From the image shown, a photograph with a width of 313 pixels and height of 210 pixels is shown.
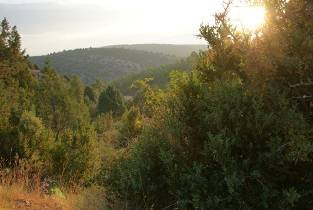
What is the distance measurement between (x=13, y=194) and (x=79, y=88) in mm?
53926

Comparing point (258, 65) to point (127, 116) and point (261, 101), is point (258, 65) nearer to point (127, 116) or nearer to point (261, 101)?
point (261, 101)

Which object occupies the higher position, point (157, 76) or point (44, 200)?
point (44, 200)

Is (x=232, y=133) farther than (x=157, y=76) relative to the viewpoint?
No

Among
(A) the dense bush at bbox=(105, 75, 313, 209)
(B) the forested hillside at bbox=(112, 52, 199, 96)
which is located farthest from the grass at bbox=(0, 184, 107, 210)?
(B) the forested hillside at bbox=(112, 52, 199, 96)

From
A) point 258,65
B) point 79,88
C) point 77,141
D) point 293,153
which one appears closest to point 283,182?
point 293,153

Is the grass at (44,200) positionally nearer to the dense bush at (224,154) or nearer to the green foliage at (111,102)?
the dense bush at (224,154)

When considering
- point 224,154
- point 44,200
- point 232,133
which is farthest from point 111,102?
point 224,154

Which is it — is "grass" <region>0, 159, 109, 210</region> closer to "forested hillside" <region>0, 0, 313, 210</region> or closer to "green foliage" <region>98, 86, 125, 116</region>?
"forested hillside" <region>0, 0, 313, 210</region>

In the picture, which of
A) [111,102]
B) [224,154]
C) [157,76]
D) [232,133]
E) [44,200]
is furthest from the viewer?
[157,76]

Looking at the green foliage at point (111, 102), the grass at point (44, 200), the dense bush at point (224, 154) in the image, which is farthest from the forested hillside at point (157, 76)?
the dense bush at point (224, 154)

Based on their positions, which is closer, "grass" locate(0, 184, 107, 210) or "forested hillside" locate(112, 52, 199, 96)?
"grass" locate(0, 184, 107, 210)

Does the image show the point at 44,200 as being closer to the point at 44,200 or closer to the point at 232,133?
the point at 44,200

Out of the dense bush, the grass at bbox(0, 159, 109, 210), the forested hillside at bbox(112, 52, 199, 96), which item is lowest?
the forested hillside at bbox(112, 52, 199, 96)

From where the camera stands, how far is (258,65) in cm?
569
